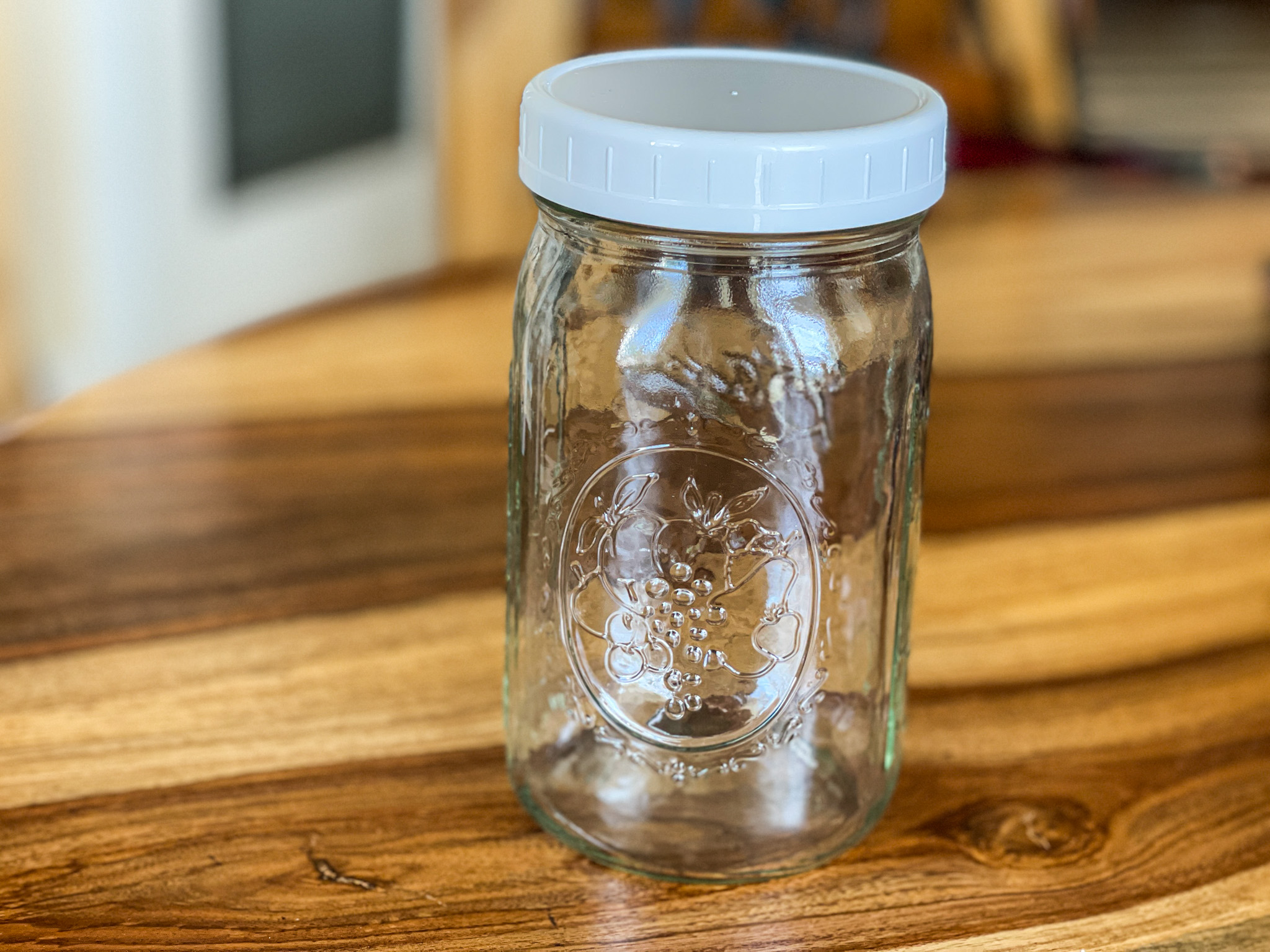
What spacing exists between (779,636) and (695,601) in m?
0.03

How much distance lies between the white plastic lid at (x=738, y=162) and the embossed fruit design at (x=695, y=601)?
11cm

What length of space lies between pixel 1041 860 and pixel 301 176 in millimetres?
1875

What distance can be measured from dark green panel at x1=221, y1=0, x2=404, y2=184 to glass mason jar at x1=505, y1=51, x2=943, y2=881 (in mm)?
1644

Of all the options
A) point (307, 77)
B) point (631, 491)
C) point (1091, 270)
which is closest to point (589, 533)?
point (631, 491)

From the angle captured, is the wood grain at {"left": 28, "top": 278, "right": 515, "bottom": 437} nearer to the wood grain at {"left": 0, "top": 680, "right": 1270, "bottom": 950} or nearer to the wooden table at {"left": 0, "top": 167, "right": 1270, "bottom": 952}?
the wooden table at {"left": 0, "top": 167, "right": 1270, "bottom": 952}

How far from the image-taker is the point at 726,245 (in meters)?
0.40

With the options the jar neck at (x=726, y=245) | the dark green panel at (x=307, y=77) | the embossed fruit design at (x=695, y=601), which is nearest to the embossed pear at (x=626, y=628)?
the embossed fruit design at (x=695, y=601)

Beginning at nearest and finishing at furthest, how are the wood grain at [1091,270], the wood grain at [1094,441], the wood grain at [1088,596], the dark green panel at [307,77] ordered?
the wood grain at [1088,596]
the wood grain at [1094,441]
the wood grain at [1091,270]
the dark green panel at [307,77]

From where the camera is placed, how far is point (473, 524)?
2.14 feet

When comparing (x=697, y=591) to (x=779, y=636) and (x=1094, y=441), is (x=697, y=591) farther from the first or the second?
(x=1094, y=441)

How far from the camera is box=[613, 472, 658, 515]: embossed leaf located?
1.48ft

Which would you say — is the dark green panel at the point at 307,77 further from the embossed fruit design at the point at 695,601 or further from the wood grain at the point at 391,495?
the embossed fruit design at the point at 695,601

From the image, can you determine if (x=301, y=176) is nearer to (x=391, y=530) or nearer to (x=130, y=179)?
(x=130, y=179)

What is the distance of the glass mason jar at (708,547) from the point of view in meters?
0.43
